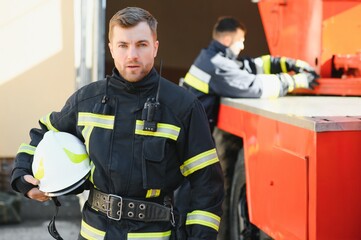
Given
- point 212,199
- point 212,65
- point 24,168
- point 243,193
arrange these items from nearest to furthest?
point 212,199
point 24,168
point 243,193
point 212,65

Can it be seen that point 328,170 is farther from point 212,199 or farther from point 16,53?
point 16,53

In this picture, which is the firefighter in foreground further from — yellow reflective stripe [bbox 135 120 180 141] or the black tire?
the black tire

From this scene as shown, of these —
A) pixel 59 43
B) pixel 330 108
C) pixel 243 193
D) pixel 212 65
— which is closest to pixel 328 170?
pixel 330 108

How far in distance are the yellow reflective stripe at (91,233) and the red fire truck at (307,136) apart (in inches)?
33.8

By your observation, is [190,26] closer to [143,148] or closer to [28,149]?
[28,149]

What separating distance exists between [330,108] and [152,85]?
124cm

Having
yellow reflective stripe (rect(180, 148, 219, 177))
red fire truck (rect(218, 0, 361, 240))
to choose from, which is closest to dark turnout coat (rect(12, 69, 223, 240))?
yellow reflective stripe (rect(180, 148, 219, 177))

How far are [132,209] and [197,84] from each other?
2.42 m

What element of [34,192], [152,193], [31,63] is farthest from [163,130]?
[31,63]

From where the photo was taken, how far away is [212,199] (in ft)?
8.39

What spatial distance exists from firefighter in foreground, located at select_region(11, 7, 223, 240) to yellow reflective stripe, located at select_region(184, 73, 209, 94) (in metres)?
2.17

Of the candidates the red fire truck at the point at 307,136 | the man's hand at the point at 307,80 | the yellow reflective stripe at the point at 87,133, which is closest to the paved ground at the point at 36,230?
the red fire truck at the point at 307,136

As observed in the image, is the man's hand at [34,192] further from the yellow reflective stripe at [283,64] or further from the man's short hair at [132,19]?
the yellow reflective stripe at [283,64]

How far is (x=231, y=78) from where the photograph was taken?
4664 millimetres
